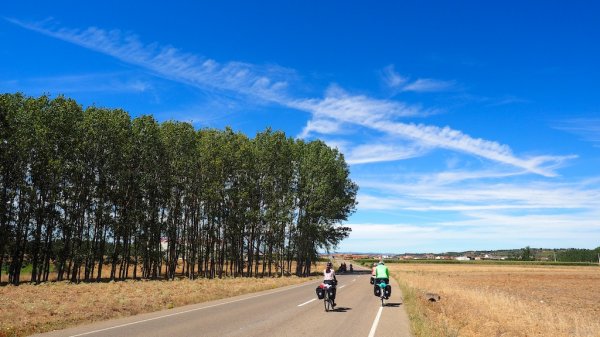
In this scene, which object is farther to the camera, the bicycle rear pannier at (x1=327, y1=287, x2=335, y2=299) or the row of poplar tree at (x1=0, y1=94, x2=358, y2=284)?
the row of poplar tree at (x1=0, y1=94, x2=358, y2=284)

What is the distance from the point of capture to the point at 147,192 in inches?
1754

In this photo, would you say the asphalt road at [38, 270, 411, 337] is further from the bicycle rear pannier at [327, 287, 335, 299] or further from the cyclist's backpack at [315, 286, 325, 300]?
the bicycle rear pannier at [327, 287, 335, 299]

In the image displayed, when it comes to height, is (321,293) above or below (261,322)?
above

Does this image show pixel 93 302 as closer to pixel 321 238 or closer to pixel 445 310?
pixel 445 310

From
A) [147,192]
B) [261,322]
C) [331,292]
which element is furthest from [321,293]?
[147,192]

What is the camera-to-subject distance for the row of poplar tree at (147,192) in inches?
1415

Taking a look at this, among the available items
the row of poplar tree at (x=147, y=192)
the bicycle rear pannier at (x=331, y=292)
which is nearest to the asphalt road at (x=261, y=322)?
the bicycle rear pannier at (x=331, y=292)

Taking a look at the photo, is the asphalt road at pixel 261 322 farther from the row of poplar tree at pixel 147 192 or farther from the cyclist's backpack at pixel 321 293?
the row of poplar tree at pixel 147 192

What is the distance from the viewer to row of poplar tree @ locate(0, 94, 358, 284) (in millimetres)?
35938

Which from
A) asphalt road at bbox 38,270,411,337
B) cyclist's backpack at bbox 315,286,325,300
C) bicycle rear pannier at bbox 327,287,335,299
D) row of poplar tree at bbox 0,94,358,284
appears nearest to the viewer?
asphalt road at bbox 38,270,411,337

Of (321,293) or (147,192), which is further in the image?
(147,192)

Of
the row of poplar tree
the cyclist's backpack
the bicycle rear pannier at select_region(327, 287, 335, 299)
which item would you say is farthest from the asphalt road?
the row of poplar tree

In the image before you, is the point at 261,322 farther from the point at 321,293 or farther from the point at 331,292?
the point at 321,293

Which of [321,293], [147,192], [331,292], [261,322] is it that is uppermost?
[147,192]
